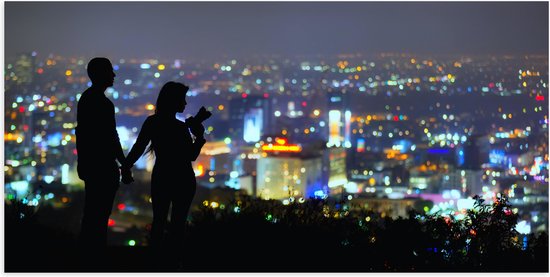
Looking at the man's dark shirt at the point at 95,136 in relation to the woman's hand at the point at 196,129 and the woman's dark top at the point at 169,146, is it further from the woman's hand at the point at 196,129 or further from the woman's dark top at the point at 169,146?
the woman's hand at the point at 196,129

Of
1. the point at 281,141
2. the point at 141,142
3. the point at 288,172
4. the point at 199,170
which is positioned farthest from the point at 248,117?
the point at 141,142

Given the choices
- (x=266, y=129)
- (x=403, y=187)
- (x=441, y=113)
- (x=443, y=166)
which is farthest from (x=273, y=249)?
(x=266, y=129)

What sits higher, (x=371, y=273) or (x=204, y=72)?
(x=204, y=72)

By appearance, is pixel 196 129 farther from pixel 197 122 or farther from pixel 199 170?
pixel 199 170

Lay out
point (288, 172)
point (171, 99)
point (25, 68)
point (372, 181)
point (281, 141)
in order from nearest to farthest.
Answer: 1. point (171, 99)
2. point (288, 172)
3. point (372, 181)
4. point (25, 68)
5. point (281, 141)

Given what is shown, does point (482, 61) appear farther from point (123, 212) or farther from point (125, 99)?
point (125, 99)

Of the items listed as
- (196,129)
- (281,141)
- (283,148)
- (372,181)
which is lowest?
(196,129)

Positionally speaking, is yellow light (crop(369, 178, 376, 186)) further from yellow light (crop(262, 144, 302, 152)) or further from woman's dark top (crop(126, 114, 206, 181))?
woman's dark top (crop(126, 114, 206, 181))
